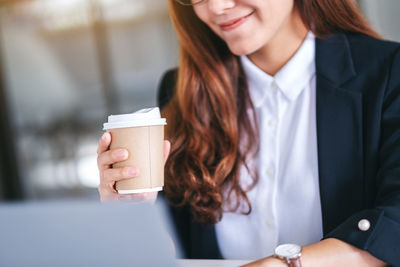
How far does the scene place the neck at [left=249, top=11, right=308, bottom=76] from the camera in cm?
127

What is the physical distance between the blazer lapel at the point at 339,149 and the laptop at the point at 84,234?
684mm

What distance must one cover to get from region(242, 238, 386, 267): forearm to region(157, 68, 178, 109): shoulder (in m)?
0.81

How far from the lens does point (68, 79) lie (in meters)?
4.19

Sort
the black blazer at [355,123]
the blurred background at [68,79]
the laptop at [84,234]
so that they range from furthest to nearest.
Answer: the blurred background at [68,79] < the black blazer at [355,123] < the laptop at [84,234]

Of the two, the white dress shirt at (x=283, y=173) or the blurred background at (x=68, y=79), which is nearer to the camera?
the white dress shirt at (x=283, y=173)

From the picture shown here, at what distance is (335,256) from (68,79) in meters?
3.78

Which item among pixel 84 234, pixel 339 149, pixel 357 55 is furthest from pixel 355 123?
pixel 84 234

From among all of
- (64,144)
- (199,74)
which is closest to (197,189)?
(199,74)

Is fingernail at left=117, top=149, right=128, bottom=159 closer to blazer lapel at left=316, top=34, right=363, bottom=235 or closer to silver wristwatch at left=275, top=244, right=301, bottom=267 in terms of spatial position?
silver wristwatch at left=275, top=244, right=301, bottom=267

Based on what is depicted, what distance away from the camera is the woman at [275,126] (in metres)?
1.08

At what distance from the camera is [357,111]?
3.56 ft

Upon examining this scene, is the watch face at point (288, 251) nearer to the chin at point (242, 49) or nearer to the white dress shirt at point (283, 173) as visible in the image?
the white dress shirt at point (283, 173)

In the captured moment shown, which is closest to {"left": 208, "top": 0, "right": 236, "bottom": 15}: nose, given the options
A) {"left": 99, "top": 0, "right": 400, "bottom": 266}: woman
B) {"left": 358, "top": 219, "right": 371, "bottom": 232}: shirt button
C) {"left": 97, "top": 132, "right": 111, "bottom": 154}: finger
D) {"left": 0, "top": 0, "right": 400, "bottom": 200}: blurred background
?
{"left": 99, "top": 0, "right": 400, "bottom": 266}: woman

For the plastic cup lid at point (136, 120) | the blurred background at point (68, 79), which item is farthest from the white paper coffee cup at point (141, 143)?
the blurred background at point (68, 79)
